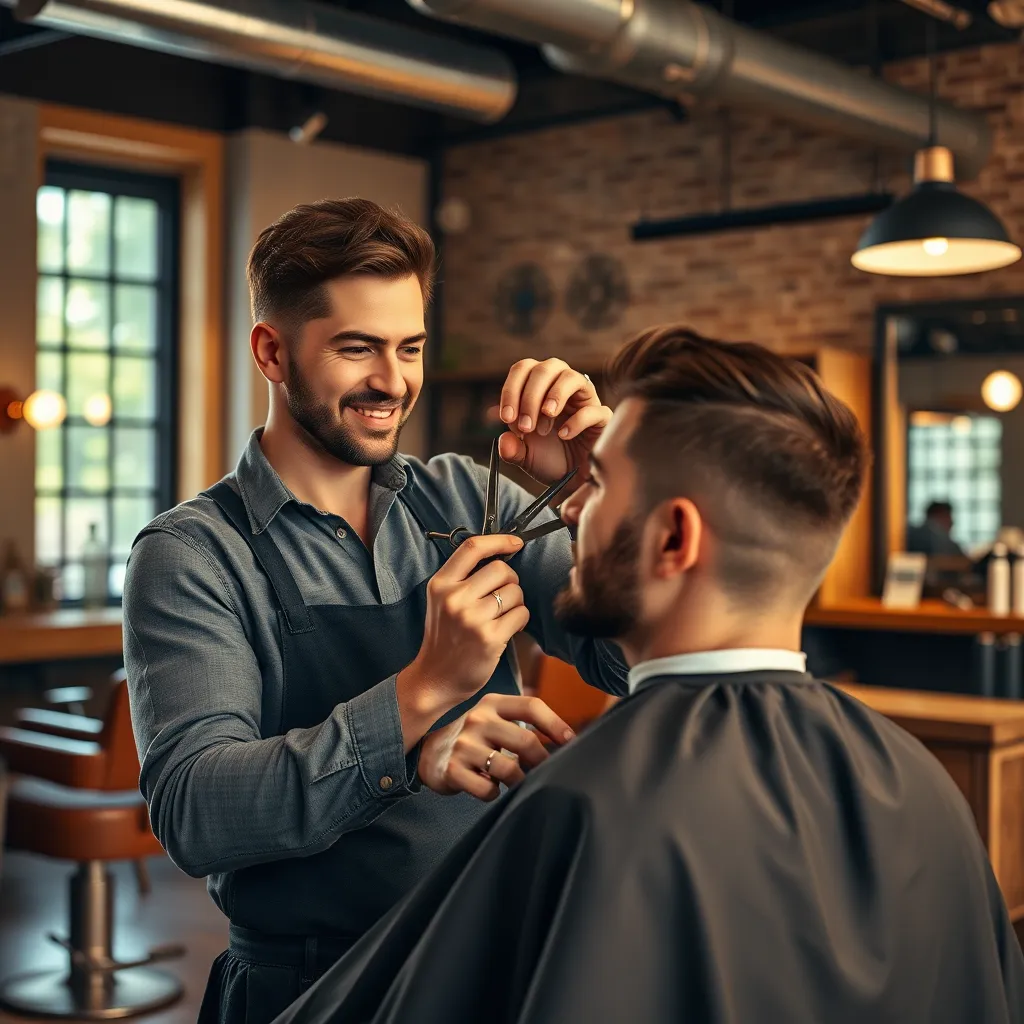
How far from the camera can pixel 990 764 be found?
398cm

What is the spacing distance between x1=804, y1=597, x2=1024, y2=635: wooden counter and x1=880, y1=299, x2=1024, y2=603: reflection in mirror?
288 millimetres

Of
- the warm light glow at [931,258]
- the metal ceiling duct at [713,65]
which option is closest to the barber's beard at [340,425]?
the metal ceiling duct at [713,65]

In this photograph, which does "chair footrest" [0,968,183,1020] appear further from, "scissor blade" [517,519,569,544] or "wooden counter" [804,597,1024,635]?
"wooden counter" [804,597,1024,635]

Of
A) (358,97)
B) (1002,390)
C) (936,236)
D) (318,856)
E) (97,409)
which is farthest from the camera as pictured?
(358,97)

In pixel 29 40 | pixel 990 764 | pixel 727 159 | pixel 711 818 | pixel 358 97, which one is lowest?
pixel 990 764

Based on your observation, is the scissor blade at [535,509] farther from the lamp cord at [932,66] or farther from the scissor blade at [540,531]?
the lamp cord at [932,66]

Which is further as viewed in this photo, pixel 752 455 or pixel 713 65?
pixel 713 65

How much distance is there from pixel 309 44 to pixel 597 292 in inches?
109

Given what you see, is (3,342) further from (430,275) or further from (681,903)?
(681,903)

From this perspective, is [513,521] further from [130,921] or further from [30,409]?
[30,409]

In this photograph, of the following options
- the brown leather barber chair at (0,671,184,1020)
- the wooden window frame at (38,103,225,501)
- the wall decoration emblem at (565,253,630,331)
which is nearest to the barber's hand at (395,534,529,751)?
the brown leather barber chair at (0,671,184,1020)

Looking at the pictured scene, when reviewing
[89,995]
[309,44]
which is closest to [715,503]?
[89,995]

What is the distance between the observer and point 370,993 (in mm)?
1254

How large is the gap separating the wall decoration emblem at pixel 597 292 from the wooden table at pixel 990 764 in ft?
10.7
